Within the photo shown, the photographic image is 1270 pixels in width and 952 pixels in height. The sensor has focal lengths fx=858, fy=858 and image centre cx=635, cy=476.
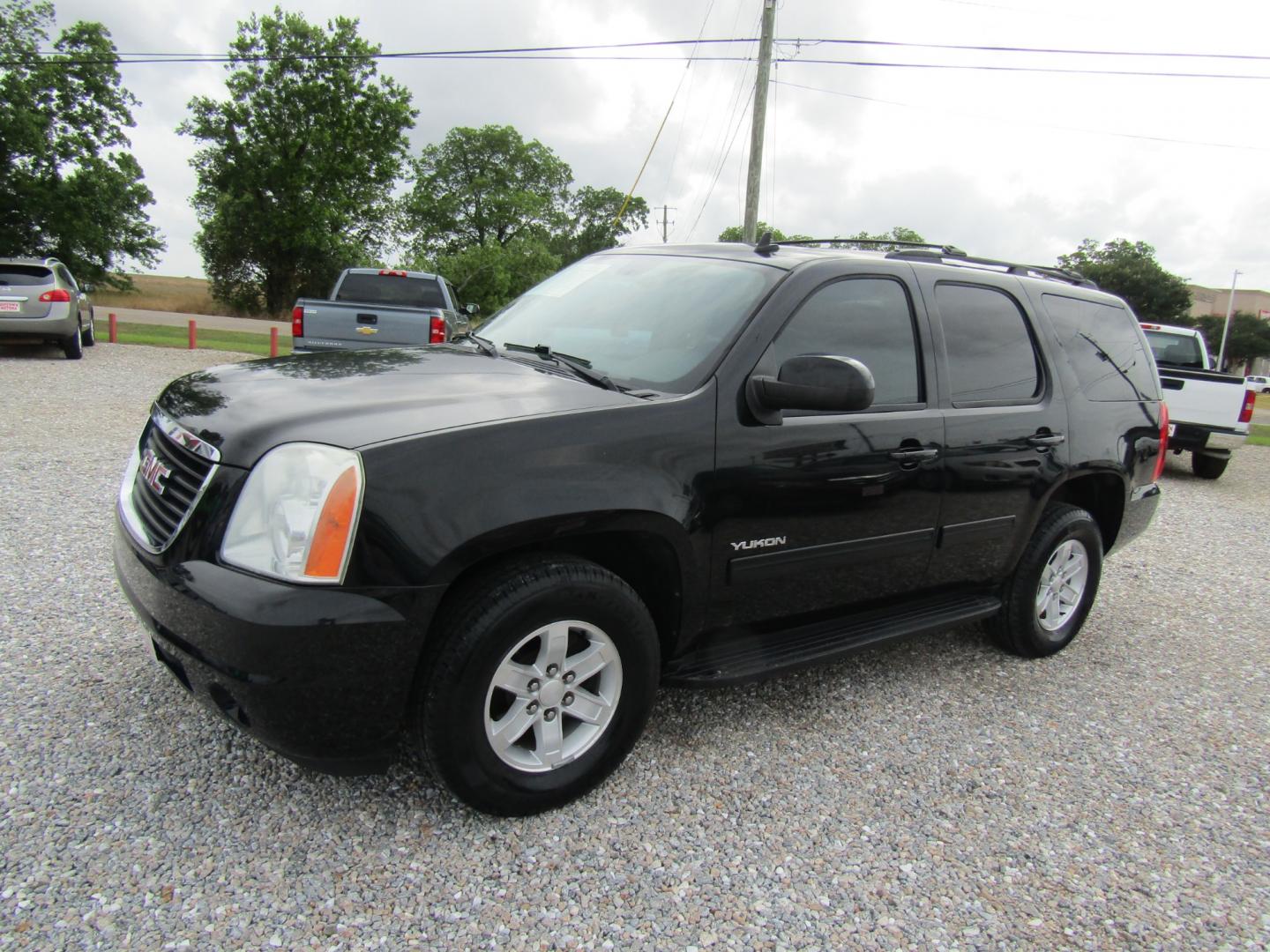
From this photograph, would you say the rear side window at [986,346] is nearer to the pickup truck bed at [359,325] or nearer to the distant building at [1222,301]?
the pickup truck bed at [359,325]

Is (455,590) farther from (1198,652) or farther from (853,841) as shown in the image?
(1198,652)

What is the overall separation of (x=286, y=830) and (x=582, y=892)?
2.86 feet

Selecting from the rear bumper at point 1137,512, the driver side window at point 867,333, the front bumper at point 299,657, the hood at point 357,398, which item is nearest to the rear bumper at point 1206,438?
the rear bumper at point 1137,512

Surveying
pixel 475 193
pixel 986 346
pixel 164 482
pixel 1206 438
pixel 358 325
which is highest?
pixel 475 193

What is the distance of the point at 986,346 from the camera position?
12.3 feet

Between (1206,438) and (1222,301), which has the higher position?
(1222,301)

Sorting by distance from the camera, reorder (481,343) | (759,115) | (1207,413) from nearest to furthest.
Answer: (481,343) → (1207,413) → (759,115)

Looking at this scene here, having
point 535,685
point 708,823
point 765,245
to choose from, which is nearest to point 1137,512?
point 765,245

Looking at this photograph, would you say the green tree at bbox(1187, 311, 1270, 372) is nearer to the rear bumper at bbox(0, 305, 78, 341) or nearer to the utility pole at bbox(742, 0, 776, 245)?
the utility pole at bbox(742, 0, 776, 245)

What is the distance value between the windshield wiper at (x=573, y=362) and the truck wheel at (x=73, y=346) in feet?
44.8

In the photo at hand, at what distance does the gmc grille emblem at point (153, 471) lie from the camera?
8.35ft

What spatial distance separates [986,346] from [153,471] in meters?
3.27

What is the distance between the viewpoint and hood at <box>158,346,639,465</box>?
2.31m

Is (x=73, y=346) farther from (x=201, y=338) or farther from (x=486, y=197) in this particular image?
(x=486, y=197)
